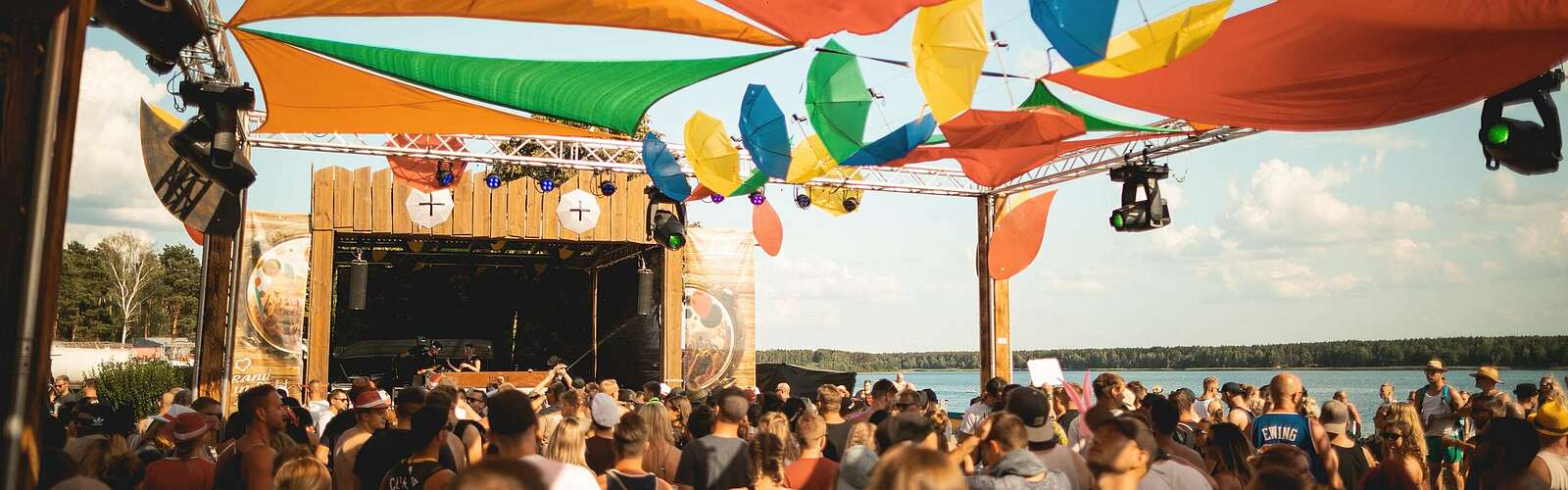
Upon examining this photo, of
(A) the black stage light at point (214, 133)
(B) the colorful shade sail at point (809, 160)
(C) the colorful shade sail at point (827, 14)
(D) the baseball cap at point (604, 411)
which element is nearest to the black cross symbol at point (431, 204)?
(B) the colorful shade sail at point (809, 160)

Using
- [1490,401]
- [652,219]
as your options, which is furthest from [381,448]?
[652,219]

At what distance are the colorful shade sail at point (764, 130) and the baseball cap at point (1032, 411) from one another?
3303 mm

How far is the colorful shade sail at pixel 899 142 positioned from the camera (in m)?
6.43

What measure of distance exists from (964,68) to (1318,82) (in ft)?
5.63

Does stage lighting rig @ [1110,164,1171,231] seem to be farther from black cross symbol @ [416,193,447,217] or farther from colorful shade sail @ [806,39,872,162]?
black cross symbol @ [416,193,447,217]

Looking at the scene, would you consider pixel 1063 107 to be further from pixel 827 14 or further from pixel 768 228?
pixel 768 228

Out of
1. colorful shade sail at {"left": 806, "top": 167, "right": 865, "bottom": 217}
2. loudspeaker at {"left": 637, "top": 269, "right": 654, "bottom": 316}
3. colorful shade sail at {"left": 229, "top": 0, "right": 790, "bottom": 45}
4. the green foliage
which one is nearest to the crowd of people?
colorful shade sail at {"left": 229, "top": 0, "right": 790, "bottom": 45}

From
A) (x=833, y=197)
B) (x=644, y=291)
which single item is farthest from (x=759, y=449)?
(x=644, y=291)

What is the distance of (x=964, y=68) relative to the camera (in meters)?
5.21

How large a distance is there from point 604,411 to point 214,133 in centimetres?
321

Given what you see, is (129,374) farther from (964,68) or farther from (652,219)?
(964,68)

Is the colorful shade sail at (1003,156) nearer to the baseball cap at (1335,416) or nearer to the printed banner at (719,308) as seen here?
the baseball cap at (1335,416)

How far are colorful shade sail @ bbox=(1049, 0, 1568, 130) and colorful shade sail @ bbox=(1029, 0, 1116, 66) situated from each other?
23.4 inches

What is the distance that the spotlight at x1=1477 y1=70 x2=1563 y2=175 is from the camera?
4.82m
